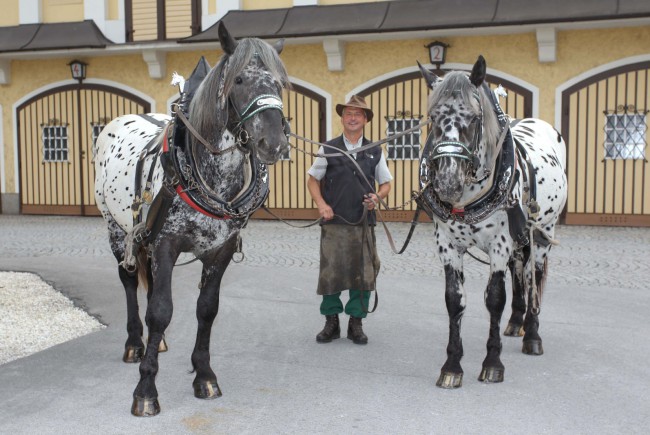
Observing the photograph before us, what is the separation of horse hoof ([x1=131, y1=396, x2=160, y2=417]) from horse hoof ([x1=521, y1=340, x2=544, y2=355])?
285 centimetres

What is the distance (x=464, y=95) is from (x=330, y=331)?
2.49 meters

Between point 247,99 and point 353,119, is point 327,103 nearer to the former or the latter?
point 353,119

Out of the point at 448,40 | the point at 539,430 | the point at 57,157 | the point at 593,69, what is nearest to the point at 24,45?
the point at 57,157

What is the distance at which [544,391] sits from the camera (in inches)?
189

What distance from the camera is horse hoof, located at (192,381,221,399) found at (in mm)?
4652

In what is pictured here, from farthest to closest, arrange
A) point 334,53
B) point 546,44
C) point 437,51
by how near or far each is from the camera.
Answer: point 334,53
point 437,51
point 546,44

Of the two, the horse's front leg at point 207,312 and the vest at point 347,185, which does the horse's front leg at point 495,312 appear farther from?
the horse's front leg at point 207,312

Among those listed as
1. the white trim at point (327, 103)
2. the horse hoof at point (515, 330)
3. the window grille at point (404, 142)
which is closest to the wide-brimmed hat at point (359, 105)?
the horse hoof at point (515, 330)

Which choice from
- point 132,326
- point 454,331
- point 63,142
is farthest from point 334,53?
point 454,331

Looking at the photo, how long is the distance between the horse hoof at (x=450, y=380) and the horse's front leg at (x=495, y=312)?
20 cm

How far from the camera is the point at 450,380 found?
4.88 metres

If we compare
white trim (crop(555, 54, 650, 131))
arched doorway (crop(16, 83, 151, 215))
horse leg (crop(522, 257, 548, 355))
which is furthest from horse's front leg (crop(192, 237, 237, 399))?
arched doorway (crop(16, 83, 151, 215))

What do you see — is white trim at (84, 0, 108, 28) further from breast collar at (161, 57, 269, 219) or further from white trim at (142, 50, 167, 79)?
breast collar at (161, 57, 269, 219)

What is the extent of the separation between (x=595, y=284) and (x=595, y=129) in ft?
20.4
